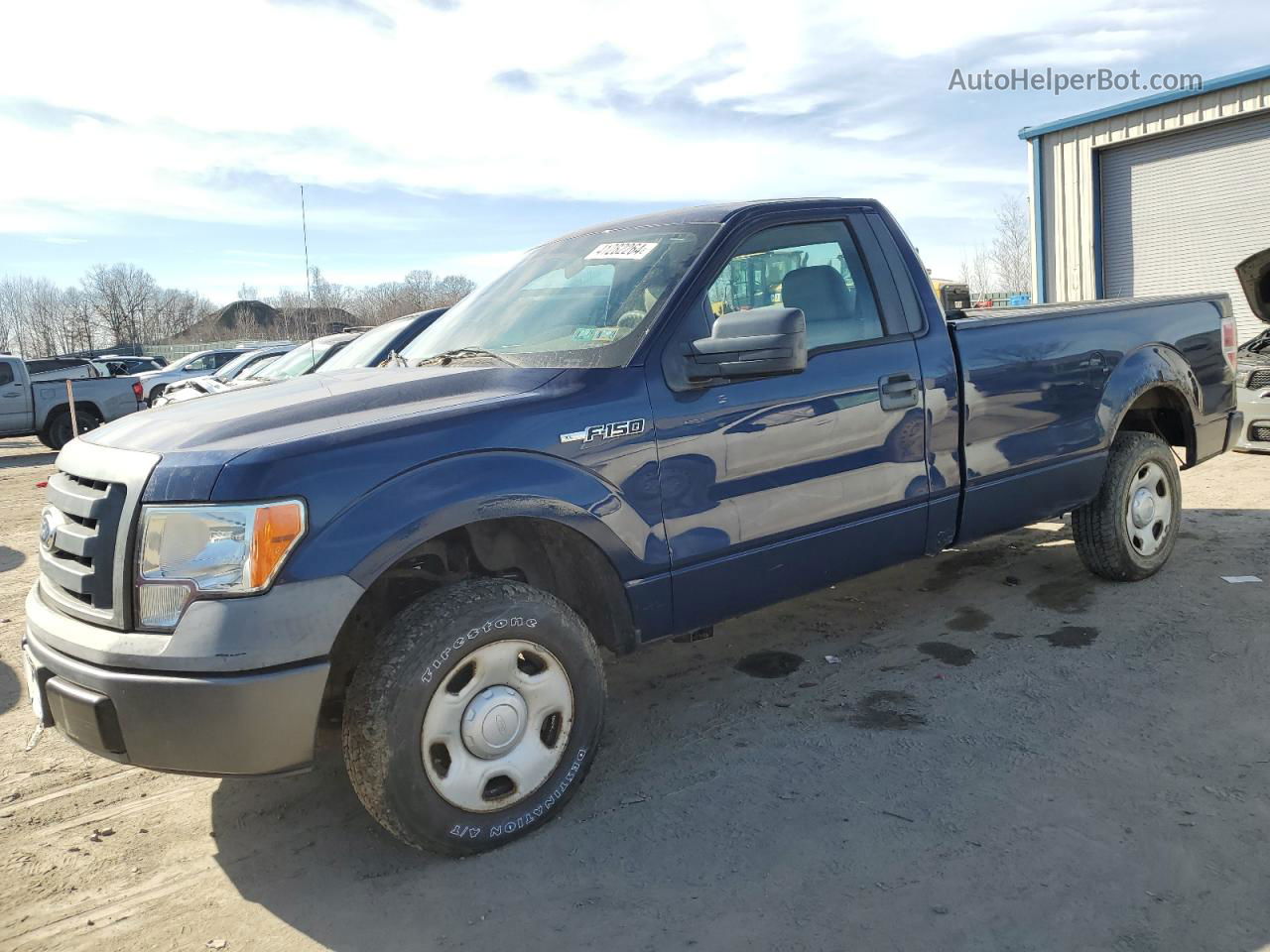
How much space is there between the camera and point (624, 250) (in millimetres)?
3850

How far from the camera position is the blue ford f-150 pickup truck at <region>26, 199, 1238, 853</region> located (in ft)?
8.52

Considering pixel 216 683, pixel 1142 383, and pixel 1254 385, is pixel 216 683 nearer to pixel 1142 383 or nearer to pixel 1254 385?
pixel 1142 383

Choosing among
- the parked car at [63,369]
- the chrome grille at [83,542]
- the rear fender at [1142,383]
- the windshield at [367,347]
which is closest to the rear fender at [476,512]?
the chrome grille at [83,542]

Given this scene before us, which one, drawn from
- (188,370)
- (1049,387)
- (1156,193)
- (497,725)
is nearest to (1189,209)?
(1156,193)

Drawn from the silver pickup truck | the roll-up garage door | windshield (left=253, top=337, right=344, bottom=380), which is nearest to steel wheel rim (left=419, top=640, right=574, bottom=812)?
Result: windshield (left=253, top=337, right=344, bottom=380)

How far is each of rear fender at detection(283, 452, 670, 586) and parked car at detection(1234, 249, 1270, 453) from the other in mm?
7421

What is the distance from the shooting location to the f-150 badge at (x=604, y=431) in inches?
122

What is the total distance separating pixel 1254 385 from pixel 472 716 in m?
8.35

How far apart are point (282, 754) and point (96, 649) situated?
0.57 metres

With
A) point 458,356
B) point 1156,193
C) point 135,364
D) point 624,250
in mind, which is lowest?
point 458,356

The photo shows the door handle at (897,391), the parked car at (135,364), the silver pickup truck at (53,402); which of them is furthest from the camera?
the parked car at (135,364)

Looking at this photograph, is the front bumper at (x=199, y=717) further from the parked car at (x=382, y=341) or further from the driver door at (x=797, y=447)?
the parked car at (x=382, y=341)

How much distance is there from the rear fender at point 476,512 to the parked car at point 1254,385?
7.42 metres

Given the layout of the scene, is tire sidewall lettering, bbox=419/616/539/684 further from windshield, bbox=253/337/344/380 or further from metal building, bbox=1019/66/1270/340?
metal building, bbox=1019/66/1270/340
